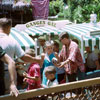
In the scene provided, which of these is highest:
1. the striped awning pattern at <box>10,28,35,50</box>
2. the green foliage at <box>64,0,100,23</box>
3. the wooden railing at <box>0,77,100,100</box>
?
the green foliage at <box>64,0,100,23</box>

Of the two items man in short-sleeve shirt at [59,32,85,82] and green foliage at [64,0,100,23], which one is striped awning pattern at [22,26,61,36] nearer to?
man in short-sleeve shirt at [59,32,85,82]

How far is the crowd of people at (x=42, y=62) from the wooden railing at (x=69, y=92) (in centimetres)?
21

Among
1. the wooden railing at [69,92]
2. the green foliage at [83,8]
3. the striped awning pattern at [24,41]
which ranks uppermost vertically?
the green foliage at [83,8]

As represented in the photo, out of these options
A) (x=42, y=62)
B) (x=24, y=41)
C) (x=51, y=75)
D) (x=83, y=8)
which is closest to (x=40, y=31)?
(x=24, y=41)

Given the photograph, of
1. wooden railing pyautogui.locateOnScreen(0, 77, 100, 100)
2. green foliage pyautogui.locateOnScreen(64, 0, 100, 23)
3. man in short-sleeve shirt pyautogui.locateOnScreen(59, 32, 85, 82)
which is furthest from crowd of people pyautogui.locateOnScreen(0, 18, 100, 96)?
green foliage pyautogui.locateOnScreen(64, 0, 100, 23)

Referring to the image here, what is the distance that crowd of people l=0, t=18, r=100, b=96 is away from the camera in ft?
8.21

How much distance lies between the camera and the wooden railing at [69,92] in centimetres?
246

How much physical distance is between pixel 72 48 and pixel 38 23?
12.5 feet

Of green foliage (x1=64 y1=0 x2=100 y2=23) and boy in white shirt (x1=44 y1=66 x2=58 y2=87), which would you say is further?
green foliage (x1=64 y1=0 x2=100 y2=23)

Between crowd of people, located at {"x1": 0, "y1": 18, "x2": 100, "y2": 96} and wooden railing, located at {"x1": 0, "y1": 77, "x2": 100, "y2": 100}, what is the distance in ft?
0.69

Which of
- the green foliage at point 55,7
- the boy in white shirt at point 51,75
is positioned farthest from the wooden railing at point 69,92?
the green foliage at point 55,7

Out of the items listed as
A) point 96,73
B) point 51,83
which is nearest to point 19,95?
point 51,83

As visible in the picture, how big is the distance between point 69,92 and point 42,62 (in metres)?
0.50

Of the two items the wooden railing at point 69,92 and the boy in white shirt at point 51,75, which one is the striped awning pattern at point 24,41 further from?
the wooden railing at point 69,92
